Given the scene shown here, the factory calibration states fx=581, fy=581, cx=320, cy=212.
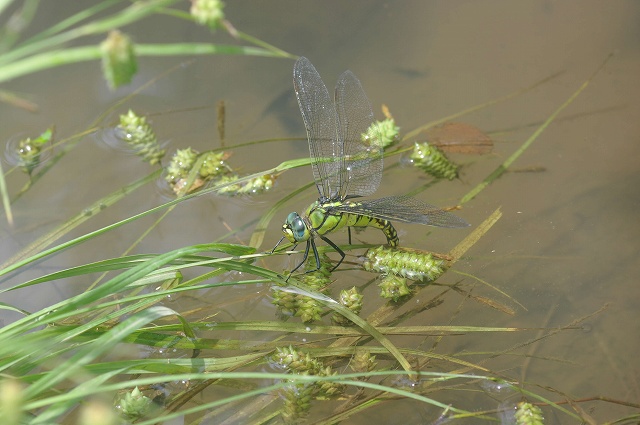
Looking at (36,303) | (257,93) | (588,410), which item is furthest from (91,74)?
(588,410)

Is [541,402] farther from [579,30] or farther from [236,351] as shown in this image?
[579,30]

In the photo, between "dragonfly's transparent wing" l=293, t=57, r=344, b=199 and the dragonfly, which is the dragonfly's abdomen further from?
"dragonfly's transparent wing" l=293, t=57, r=344, b=199

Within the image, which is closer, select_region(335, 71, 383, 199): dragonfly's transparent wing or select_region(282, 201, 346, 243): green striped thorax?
select_region(282, 201, 346, 243): green striped thorax

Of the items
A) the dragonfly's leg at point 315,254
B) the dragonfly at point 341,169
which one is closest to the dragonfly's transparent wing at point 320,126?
the dragonfly at point 341,169

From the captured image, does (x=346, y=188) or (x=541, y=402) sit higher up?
(x=346, y=188)

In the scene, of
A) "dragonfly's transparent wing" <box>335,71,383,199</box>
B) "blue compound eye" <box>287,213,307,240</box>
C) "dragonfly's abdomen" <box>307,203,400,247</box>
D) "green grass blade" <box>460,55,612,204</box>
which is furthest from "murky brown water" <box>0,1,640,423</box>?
"blue compound eye" <box>287,213,307,240</box>

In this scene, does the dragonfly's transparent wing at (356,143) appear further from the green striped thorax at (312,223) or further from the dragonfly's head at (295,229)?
the dragonfly's head at (295,229)

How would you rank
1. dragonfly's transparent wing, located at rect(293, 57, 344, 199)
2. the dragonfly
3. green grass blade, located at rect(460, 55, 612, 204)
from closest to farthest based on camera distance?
the dragonfly < dragonfly's transparent wing, located at rect(293, 57, 344, 199) < green grass blade, located at rect(460, 55, 612, 204)
